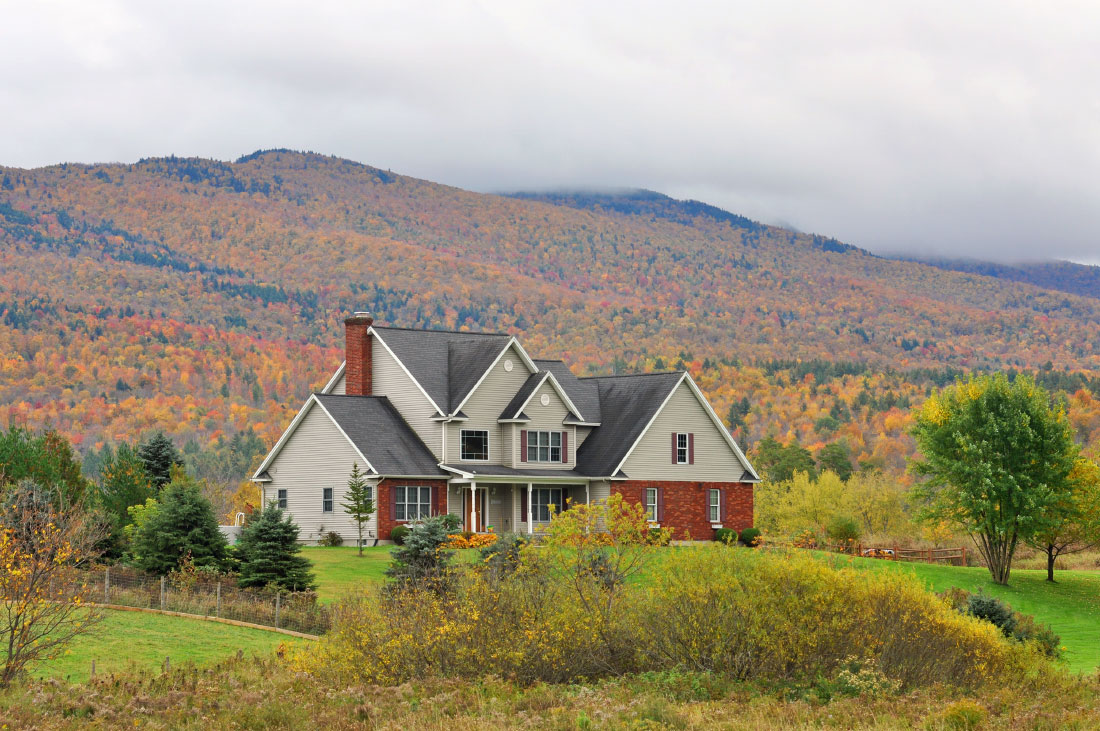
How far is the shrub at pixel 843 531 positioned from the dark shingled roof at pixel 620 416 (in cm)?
903

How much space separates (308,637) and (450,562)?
413 cm

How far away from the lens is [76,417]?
483 ft

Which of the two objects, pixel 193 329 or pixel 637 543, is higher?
pixel 193 329

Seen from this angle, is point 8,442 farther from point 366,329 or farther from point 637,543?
point 637,543

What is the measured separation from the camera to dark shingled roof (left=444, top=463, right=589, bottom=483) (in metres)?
50.6

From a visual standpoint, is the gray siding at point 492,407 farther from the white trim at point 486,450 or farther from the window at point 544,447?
the window at point 544,447

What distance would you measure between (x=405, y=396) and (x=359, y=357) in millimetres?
3409

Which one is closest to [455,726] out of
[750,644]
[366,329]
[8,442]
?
[750,644]

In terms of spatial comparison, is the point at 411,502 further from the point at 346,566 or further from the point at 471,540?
the point at 346,566

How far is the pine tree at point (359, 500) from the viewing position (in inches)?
1846

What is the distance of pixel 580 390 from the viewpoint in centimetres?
5812

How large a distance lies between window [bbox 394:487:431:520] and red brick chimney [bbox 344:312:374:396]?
6.44 meters

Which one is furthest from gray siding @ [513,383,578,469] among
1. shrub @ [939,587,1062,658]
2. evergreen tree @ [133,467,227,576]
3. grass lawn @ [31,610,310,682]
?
grass lawn @ [31,610,310,682]

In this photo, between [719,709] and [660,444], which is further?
[660,444]
